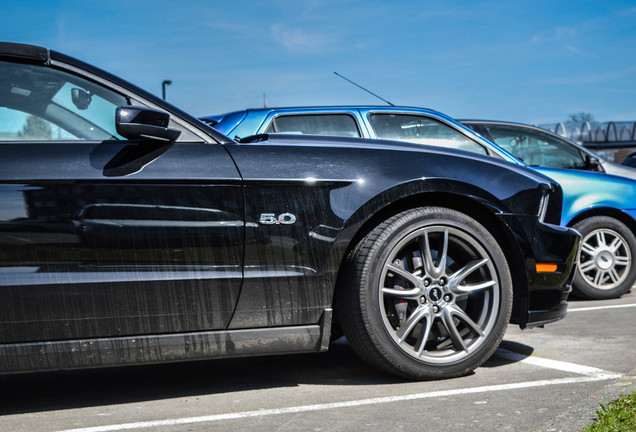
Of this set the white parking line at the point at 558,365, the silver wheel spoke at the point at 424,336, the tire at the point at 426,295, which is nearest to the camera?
the tire at the point at 426,295

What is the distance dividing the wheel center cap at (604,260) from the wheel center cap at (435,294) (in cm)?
410

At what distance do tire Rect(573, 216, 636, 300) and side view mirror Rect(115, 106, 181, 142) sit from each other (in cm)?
503

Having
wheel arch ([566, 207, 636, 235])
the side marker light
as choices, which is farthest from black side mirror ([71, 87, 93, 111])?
wheel arch ([566, 207, 636, 235])

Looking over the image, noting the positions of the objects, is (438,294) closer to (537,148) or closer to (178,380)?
(178,380)

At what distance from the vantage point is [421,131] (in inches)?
272

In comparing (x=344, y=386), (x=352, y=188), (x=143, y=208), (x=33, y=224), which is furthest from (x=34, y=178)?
(x=344, y=386)

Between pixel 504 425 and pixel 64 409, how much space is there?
6.49ft

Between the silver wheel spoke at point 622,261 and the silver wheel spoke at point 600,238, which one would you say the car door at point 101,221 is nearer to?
the silver wheel spoke at point 600,238

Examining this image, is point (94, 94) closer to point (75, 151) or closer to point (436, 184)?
point (75, 151)

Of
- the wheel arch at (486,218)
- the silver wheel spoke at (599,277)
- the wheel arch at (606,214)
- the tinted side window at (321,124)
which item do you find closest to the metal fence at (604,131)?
the wheel arch at (606,214)

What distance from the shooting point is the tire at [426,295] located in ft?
12.1

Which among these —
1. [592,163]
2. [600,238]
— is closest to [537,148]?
[592,163]

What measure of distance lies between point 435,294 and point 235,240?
106cm

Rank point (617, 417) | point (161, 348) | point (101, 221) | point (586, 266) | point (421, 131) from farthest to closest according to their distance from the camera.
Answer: point (586, 266), point (421, 131), point (161, 348), point (101, 221), point (617, 417)
